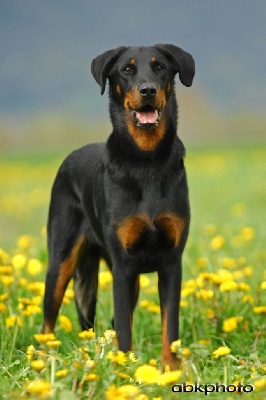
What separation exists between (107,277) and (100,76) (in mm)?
1757

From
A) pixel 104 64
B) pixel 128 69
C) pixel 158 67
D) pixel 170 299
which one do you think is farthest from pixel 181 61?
pixel 170 299

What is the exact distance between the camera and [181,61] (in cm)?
437

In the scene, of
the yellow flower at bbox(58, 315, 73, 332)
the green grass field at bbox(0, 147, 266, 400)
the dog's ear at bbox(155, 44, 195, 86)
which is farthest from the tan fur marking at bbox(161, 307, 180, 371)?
the dog's ear at bbox(155, 44, 195, 86)

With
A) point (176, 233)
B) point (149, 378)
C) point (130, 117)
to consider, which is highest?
point (130, 117)

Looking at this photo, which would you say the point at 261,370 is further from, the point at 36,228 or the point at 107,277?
the point at 36,228

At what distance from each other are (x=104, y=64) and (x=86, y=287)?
1691mm

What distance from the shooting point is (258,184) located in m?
16.1

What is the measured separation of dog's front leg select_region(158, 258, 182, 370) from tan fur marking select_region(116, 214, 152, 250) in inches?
9.9

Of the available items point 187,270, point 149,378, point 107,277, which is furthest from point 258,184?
point 149,378

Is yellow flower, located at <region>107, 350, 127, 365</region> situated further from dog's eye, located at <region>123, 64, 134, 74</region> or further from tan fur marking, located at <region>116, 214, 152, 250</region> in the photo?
dog's eye, located at <region>123, 64, 134, 74</region>

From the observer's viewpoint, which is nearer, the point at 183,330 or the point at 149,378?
the point at 149,378

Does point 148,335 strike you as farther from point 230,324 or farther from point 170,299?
point 170,299

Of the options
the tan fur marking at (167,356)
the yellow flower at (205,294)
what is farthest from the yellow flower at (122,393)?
the yellow flower at (205,294)

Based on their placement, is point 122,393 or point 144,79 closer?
point 122,393
